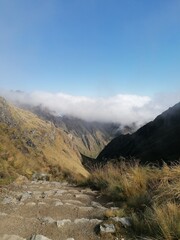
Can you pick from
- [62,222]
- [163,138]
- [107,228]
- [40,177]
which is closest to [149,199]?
[107,228]

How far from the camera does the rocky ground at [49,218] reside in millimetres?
6441

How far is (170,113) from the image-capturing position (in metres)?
176

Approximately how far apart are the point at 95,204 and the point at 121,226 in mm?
3080

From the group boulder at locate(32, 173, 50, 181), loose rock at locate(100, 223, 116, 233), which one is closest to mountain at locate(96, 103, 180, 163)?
boulder at locate(32, 173, 50, 181)

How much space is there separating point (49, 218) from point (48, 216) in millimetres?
310

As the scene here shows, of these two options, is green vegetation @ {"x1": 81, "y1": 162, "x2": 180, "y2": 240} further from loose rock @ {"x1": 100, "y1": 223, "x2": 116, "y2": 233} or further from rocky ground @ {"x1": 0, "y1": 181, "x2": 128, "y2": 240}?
rocky ground @ {"x1": 0, "y1": 181, "x2": 128, "y2": 240}

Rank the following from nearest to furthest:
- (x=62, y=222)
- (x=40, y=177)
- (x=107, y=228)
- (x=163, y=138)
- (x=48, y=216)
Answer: (x=107, y=228) → (x=62, y=222) → (x=48, y=216) → (x=40, y=177) → (x=163, y=138)

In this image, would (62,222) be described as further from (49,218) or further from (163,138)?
(163,138)

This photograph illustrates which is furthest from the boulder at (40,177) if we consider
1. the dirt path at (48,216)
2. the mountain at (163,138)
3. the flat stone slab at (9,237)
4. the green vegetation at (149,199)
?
the mountain at (163,138)

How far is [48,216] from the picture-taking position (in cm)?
795

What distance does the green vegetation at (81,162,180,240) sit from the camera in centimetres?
589

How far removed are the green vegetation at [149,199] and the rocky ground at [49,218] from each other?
1.82 ft

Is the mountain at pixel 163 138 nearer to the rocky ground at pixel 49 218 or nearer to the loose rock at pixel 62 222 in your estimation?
the rocky ground at pixel 49 218

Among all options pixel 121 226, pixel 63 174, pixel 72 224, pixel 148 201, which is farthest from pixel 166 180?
pixel 63 174
